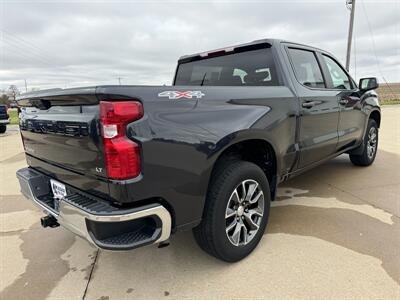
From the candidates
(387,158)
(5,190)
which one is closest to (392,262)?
(387,158)

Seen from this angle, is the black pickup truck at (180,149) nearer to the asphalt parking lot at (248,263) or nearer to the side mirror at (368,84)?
the asphalt parking lot at (248,263)

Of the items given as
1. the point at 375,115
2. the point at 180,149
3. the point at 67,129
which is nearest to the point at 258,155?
the point at 180,149

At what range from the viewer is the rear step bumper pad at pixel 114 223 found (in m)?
1.80

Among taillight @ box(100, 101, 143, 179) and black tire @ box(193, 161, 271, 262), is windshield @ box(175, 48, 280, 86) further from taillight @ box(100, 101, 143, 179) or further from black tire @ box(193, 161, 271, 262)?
taillight @ box(100, 101, 143, 179)

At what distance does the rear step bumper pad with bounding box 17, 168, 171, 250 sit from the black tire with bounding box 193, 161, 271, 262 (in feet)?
1.32

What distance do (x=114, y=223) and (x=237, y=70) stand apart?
2115mm

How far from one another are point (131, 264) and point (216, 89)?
1596 mm

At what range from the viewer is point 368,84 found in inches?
173

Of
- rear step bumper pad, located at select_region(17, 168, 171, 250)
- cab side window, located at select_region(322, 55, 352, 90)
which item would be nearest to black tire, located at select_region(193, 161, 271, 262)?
rear step bumper pad, located at select_region(17, 168, 171, 250)

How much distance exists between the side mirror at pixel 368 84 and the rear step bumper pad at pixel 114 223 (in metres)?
3.75

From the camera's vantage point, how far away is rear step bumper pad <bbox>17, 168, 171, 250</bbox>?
180 centimetres

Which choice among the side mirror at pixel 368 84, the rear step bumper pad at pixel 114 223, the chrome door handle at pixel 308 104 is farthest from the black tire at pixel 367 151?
the rear step bumper pad at pixel 114 223

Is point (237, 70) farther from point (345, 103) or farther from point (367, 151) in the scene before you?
point (367, 151)

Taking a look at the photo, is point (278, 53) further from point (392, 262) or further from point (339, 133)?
point (392, 262)
